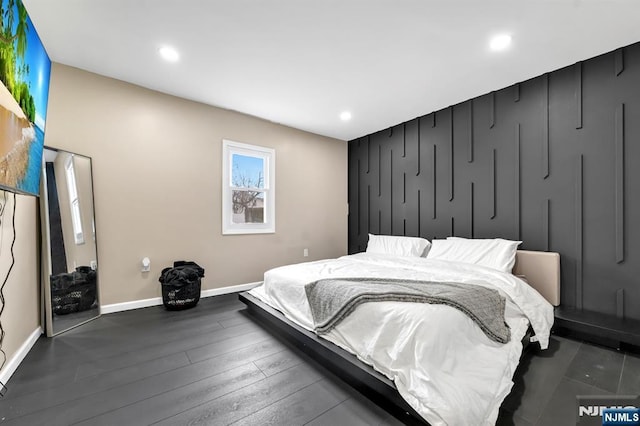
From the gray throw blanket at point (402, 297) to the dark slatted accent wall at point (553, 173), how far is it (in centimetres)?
146

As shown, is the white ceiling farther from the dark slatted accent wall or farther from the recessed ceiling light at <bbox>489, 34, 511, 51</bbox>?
the dark slatted accent wall

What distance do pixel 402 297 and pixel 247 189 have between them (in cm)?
305

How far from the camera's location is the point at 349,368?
5.82 feet

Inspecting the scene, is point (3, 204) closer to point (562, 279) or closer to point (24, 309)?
point (24, 309)

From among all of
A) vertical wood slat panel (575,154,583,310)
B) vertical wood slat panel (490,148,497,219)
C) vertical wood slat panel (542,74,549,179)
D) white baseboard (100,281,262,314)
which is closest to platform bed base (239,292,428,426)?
white baseboard (100,281,262,314)

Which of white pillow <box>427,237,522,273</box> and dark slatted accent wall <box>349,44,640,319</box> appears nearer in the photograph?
dark slatted accent wall <box>349,44,640,319</box>

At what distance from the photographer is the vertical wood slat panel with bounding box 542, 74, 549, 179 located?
9.68ft

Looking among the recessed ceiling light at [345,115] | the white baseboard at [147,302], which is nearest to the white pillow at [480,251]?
the recessed ceiling light at [345,115]

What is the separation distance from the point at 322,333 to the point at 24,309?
242cm

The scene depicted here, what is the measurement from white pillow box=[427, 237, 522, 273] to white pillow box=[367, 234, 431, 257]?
206 millimetres

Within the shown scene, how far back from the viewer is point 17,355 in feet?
6.48

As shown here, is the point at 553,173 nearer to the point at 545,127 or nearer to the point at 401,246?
the point at 545,127

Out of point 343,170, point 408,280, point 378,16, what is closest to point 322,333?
point 408,280

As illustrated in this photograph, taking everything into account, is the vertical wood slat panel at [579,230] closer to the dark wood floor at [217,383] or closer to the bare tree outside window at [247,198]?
the dark wood floor at [217,383]
